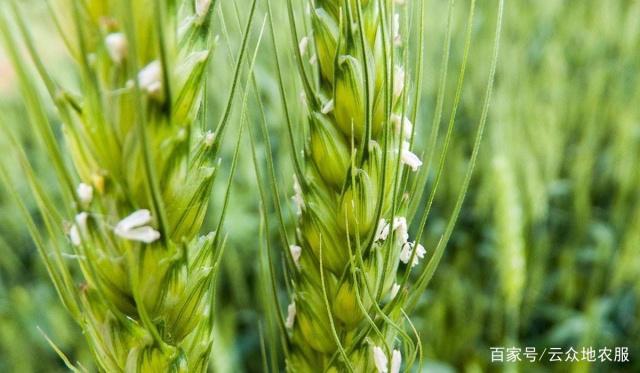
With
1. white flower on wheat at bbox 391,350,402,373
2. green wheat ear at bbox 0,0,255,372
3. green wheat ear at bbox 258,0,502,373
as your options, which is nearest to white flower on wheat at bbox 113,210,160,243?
green wheat ear at bbox 0,0,255,372

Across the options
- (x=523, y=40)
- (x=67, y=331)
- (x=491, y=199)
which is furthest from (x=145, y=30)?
(x=523, y=40)

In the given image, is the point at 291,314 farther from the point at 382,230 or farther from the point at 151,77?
the point at 151,77

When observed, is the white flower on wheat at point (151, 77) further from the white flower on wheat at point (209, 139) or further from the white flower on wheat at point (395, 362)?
the white flower on wheat at point (395, 362)

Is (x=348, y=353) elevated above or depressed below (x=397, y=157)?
below

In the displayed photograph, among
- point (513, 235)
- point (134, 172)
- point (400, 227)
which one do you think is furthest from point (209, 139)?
point (513, 235)

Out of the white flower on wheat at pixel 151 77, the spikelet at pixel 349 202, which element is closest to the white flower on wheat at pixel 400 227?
the spikelet at pixel 349 202

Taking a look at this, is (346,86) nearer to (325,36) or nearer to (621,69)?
(325,36)
